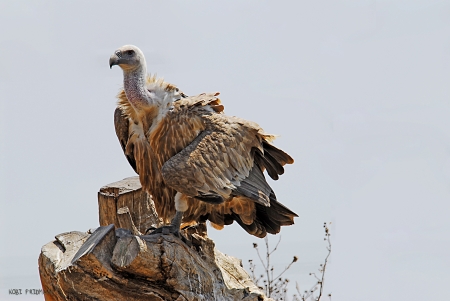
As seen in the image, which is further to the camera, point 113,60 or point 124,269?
point 113,60

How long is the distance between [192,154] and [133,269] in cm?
127

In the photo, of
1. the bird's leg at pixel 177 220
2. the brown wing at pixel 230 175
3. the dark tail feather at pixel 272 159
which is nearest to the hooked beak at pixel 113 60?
the brown wing at pixel 230 175

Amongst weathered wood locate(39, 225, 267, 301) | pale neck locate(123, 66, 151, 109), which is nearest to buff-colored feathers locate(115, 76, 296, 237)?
pale neck locate(123, 66, 151, 109)

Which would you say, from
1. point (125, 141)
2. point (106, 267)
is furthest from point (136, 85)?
point (106, 267)

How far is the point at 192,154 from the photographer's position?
7020mm

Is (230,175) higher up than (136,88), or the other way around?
(136,88)

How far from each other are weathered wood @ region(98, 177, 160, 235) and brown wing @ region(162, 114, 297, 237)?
66 cm

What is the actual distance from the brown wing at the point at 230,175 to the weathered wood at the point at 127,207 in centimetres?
66

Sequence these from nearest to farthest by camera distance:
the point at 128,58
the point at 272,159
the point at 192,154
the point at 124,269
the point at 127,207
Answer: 1. the point at 124,269
2. the point at 192,154
3. the point at 128,58
4. the point at 272,159
5. the point at 127,207

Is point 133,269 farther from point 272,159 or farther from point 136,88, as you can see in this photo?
point 272,159

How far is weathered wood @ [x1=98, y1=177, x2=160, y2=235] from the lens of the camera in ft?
25.7

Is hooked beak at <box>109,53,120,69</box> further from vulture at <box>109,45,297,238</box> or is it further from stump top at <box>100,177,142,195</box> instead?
stump top at <box>100,177,142,195</box>

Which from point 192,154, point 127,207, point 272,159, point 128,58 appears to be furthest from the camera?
point 127,207

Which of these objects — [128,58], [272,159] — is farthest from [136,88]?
[272,159]
